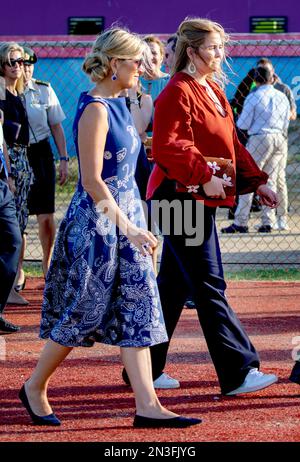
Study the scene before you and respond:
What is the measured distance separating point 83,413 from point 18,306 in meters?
3.07

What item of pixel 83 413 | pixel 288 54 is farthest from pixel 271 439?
pixel 288 54

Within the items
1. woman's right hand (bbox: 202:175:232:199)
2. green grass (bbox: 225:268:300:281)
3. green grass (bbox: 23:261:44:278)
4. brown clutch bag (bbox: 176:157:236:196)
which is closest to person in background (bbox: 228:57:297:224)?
green grass (bbox: 225:268:300:281)

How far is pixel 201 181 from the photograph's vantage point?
4980 millimetres

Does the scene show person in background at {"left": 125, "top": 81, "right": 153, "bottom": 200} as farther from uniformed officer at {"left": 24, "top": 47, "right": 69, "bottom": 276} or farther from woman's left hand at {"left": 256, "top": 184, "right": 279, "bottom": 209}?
uniformed officer at {"left": 24, "top": 47, "right": 69, "bottom": 276}

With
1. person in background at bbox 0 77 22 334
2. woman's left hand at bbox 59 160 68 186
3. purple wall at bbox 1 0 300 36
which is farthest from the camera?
purple wall at bbox 1 0 300 36

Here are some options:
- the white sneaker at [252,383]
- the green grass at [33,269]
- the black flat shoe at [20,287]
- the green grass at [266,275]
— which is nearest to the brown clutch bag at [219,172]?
the white sneaker at [252,383]

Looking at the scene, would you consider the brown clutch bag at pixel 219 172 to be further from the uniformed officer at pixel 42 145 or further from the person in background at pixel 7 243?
the uniformed officer at pixel 42 145

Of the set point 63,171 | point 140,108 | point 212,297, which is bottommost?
point 63,171

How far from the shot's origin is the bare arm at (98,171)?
4520mm

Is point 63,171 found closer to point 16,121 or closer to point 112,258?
point 16,121

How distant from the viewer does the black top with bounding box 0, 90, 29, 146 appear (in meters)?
7.76

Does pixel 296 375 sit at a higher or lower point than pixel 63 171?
higher

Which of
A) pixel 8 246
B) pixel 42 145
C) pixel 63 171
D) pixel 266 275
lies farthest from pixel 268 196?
pixel 266 275

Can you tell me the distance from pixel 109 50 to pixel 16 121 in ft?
10.8
